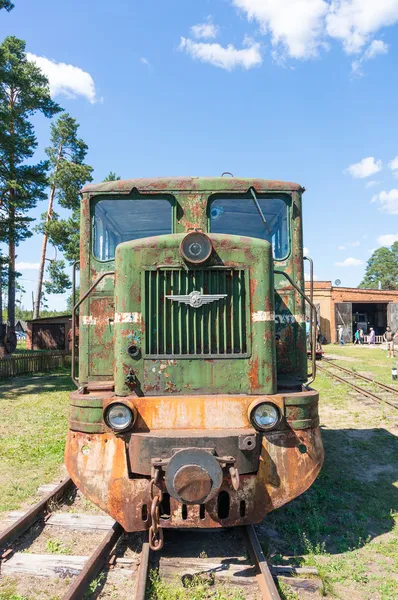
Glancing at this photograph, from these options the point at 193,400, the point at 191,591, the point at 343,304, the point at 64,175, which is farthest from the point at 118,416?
the point at 343,304

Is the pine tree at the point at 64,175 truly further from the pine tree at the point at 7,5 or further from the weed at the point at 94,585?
the weed at the point at 94,585

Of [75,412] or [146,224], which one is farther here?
[146,224]

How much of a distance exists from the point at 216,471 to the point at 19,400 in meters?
10.2

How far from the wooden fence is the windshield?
44.4 ft

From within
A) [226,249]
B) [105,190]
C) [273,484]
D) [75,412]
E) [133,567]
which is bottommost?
[133,567]

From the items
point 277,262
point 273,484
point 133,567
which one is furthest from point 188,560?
point 277,262

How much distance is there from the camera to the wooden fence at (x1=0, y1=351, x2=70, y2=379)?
16.2m

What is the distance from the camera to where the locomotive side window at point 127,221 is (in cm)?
483

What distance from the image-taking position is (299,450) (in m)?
3.85

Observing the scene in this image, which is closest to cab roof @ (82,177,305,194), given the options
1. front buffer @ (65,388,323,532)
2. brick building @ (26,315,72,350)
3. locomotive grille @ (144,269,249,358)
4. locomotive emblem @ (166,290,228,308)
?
locomotive grille @ (144,269,249,358)

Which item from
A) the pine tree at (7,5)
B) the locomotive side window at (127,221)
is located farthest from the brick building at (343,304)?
the locomotive side window at (127,221)

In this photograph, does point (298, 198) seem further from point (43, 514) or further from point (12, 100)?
point (12, 100)

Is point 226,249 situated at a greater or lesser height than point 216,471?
greater

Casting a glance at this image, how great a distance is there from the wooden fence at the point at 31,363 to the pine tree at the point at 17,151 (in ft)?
6.08
